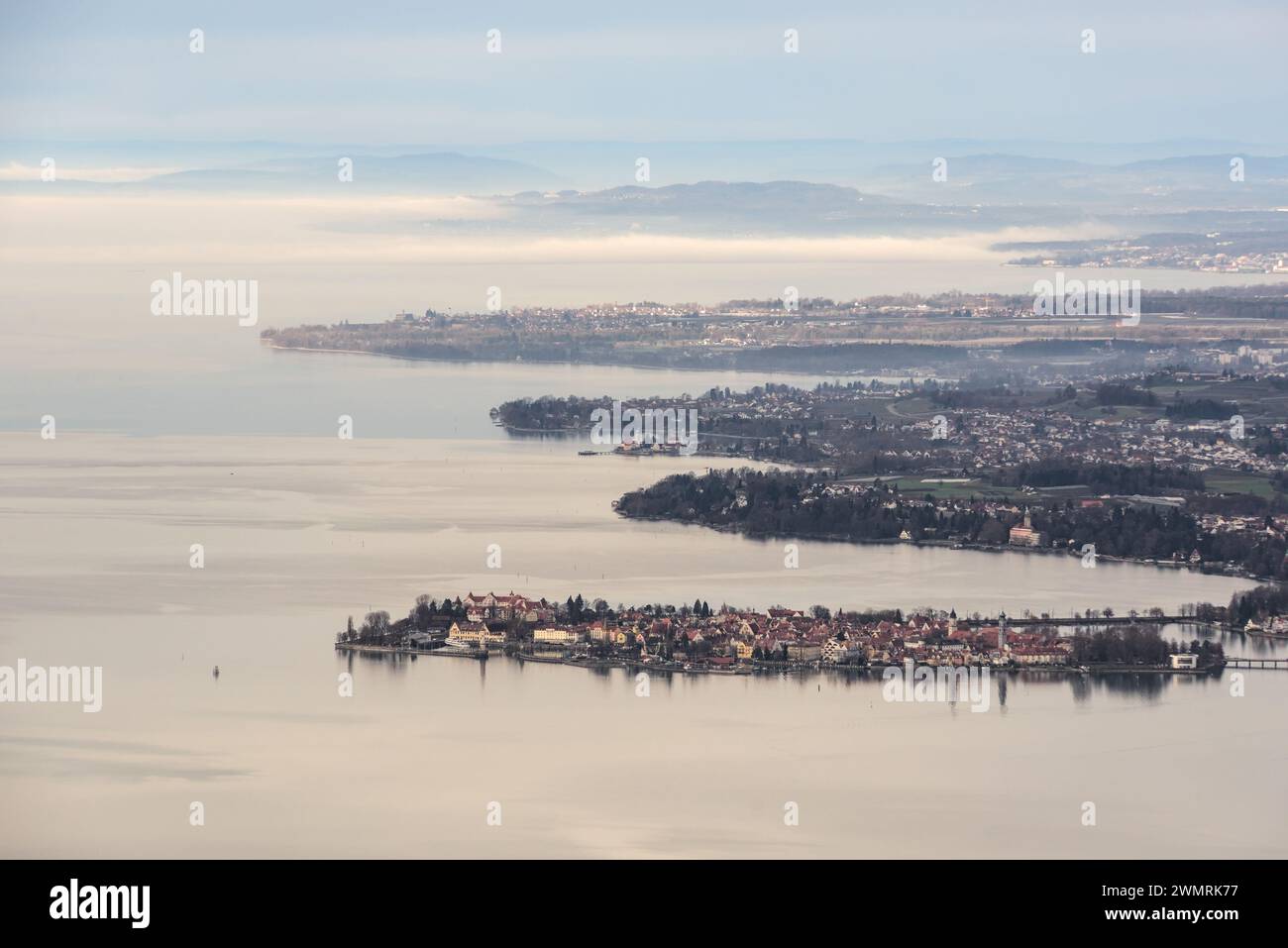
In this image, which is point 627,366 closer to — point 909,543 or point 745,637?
point 909,543

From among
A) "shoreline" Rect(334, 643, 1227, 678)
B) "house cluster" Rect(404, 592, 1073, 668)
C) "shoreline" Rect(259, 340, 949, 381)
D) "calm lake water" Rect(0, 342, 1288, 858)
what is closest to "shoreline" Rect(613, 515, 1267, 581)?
"calm lake water" Rect(0, 342, 1288, 858)

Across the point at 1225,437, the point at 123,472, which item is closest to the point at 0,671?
the point at 123,472

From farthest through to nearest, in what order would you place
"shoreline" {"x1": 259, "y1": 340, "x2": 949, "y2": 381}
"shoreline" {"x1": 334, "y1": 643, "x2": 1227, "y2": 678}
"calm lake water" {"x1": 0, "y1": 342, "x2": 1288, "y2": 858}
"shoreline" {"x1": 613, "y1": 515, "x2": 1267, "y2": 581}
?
"shoreline" {"x1": 259, "y1": 340, "x2": 949, "y2": 381} < "shoreline" {"x1": 613, "y1": 515, "x2": 1267, "y2": 581} < "shoreline" {"x1": 334, "y1": 643, "x2": 1227, "y2": 678} < "calm lake water" {"x1": 0, "y1": 342, "x2": 1288, "y2": 858}

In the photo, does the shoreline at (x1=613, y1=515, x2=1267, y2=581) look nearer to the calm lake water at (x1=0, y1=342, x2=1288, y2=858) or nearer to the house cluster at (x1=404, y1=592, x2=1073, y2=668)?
the calm lake water at (x1=0, y1=342, x2=1288, y2=858)

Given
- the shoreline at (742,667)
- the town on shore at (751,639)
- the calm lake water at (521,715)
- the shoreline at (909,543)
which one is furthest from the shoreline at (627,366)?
the shoreline at (742,667)

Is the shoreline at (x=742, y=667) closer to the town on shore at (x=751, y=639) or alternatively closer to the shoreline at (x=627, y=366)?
the town on shore at (x=751, y=639)

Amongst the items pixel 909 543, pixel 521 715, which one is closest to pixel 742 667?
pixel 521 715
